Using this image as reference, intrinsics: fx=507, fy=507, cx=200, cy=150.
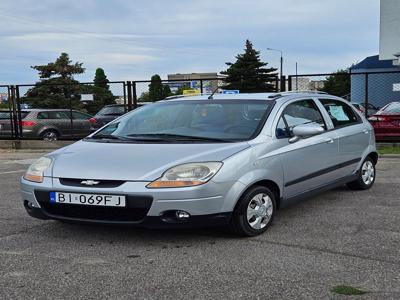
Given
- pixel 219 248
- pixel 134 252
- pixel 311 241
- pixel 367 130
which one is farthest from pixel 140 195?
pixel 367 130

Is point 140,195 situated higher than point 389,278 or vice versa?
point 140,195

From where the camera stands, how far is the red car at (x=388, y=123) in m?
12.8

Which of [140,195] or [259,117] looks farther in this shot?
[259,117]

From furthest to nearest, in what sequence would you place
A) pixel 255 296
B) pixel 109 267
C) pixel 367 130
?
pixel 367 130
pixel 109 267
pixel 255 296

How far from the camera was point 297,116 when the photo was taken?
568 centimetres

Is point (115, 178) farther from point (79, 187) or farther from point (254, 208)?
point (254, 208)

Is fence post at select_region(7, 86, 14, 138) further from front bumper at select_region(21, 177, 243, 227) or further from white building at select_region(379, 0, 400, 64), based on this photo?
white building at select_region(379, 0, 400, 64)

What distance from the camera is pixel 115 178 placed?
4.30 meters

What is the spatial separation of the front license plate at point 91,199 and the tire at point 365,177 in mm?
3778

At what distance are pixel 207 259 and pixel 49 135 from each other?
44.1ft

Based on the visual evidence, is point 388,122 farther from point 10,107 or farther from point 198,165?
point 10,107

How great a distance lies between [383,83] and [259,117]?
834 inches

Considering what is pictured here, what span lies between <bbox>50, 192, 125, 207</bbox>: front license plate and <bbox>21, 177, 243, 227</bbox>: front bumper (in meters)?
0.04

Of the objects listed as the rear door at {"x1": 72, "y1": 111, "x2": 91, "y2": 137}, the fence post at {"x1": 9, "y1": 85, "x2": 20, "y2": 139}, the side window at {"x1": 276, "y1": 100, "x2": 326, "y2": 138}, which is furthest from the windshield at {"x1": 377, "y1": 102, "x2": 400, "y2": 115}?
the fence post at {"x1": 9, "y1": 85, "x2": 20, "y2": 139}
